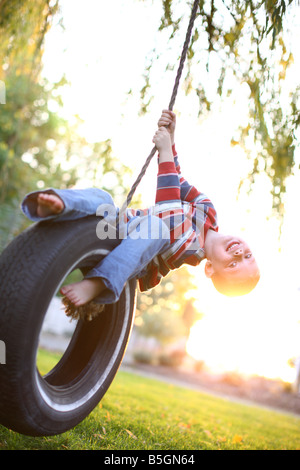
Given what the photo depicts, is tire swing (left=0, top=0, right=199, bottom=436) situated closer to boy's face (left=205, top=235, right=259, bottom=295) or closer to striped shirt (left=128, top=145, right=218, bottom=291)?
striped shirt (left=128, top=145, right=218, bottom=291)

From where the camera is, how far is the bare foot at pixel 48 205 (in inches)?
65.5

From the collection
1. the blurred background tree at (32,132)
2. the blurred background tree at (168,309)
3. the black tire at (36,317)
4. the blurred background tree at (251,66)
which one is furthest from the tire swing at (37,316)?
the blurred background tree at (168,309)

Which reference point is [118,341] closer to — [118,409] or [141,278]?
[141,278]

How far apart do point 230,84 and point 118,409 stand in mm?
3028

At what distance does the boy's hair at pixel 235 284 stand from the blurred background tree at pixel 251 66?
100 cm

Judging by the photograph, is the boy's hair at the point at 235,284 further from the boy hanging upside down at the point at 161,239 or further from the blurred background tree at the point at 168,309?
the blurred background tree at the point at 168,309

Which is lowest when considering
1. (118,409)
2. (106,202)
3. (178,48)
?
(118,409)

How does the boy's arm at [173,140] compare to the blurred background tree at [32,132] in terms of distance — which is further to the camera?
the blurred background tree at [32,132]

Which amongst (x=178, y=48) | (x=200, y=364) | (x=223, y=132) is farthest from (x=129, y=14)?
(x=200, y=364)

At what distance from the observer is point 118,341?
2.23 metres

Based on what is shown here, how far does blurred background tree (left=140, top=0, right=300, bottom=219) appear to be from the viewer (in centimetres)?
293

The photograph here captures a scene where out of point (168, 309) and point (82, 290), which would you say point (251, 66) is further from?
point (168, 309)
